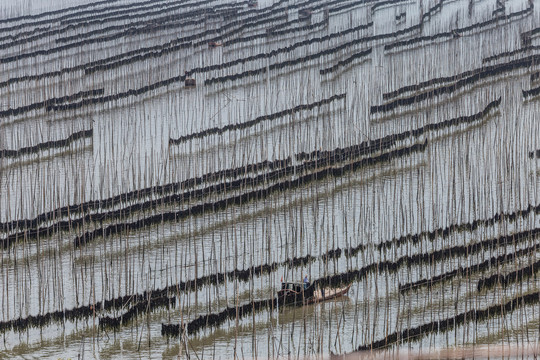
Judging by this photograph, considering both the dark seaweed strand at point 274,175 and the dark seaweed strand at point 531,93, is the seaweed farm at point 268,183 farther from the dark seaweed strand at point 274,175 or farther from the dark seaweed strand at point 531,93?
the dark seaweed strand at point 531,93

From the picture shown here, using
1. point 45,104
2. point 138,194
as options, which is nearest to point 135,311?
point 138,194

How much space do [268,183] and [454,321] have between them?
301 inches

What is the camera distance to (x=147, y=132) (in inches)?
1094

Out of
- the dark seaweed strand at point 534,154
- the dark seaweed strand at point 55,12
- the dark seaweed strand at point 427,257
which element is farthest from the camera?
the dark seaweed strand at point 55,12

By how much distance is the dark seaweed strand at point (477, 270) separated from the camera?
1647 cm

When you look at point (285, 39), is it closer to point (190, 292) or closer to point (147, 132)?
point (147, 132)

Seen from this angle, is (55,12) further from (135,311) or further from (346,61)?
(135,311)

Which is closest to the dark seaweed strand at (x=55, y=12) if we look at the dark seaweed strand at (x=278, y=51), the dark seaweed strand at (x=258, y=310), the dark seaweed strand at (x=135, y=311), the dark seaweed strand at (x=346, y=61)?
the dark seaweed strand at (x=278, y=51)

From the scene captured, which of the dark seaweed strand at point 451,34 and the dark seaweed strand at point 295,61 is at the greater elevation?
the dark seaweed strand at point 451,34

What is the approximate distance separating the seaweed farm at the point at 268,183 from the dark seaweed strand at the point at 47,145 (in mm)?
47

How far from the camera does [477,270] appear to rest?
17.0 metres

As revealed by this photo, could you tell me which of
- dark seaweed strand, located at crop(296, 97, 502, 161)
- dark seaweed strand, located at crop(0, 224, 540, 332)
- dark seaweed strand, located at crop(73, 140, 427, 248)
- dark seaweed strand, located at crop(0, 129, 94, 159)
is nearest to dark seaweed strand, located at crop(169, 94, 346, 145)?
dark seaweed strand, located at crop(0, 129, 94, 159)

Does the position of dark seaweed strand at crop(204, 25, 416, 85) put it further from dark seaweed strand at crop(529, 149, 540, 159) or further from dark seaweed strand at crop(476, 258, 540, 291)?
dark seaweed strand at crop(476, 258, 540, 291)

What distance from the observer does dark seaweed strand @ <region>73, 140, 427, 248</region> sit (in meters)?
19.5
